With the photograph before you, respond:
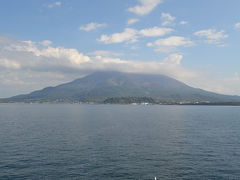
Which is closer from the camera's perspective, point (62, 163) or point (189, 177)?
point (189, 177)

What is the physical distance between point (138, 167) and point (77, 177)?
13.6m

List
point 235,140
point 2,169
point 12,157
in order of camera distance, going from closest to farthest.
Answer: point 2,169, point 12,157, point 235,140

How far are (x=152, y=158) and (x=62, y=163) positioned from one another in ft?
72.1

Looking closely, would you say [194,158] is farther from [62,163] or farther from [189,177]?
[62,163]

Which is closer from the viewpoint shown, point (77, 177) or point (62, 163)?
point (77, 177)

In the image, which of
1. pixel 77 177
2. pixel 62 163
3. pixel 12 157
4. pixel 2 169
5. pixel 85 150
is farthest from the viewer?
pixel 85 150

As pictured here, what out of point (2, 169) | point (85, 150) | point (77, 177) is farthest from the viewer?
point (85, 150)

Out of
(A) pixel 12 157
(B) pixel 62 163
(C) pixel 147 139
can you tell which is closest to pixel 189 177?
(B) pixel 62 163

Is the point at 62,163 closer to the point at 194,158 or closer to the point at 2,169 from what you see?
the point at 2,169

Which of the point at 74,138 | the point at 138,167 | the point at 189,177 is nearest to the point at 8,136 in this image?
the point at 74,138

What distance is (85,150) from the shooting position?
60656 millimetres

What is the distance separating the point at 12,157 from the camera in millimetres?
53438

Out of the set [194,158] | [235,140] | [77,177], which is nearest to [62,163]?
[77,177]

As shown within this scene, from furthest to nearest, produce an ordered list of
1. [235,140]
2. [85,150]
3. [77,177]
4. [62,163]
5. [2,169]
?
[235,140] < [85,150] < [62,163] < [2,169] < [77,177]
